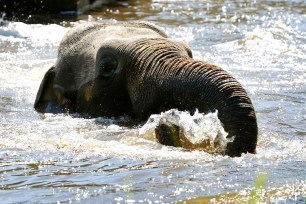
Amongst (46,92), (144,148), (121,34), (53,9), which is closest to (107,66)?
(121,34)

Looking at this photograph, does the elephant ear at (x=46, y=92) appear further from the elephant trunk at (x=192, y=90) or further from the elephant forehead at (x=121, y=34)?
the elephant trunk at (x=192, y=90)

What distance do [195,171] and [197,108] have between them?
3.69 ft

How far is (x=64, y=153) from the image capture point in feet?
23.7

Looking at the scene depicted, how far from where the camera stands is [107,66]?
884cm

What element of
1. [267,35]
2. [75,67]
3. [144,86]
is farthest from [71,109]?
[267,35]

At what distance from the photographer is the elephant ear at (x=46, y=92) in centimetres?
999

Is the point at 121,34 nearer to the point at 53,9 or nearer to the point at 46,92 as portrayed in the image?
the point at 46,92

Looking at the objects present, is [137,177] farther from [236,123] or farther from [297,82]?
[297,82]

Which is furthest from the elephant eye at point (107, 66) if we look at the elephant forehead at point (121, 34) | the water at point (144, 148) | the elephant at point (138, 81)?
the water at point (144, 148)

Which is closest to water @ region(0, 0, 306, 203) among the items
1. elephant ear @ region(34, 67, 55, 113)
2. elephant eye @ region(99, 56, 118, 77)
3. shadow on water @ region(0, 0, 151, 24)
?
elephant ear @ region(34, 67, 55, 113)

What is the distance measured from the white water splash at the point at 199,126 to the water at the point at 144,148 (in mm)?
147

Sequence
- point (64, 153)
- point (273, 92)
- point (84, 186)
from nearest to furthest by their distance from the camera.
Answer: point (84, 186)
point (64, 153)
point (273, 92)

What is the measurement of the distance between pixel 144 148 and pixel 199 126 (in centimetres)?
56

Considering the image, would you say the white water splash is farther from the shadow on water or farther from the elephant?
the shadow on water
